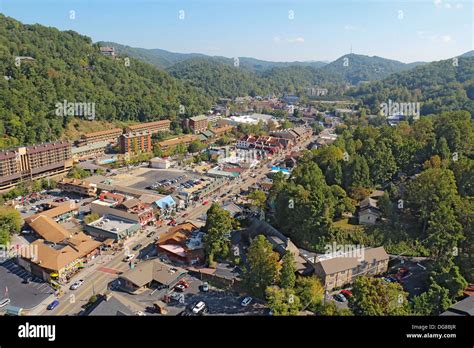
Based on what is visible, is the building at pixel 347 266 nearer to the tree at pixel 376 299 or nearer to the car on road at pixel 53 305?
the tree at pixel 376 299

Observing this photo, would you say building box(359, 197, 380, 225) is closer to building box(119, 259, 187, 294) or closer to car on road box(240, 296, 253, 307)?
car on road box(240, 296, 253, 307)

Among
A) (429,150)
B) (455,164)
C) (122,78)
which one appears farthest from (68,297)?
(122,78)

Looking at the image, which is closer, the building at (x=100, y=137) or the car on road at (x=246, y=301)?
the car on road at (x=246, y=301)

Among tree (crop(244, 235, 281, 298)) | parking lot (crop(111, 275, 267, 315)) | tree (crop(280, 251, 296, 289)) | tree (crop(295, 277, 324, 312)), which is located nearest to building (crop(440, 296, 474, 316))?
tree (crop(295, 277, 324, 312))

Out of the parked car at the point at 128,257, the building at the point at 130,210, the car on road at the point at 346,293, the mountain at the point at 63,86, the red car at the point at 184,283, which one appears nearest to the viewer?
the car on road at the point at 346,293

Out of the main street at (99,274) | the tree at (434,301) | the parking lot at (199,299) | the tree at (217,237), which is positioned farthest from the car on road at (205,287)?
the tree at (434,301)

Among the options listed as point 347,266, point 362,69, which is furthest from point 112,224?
point 362,69
